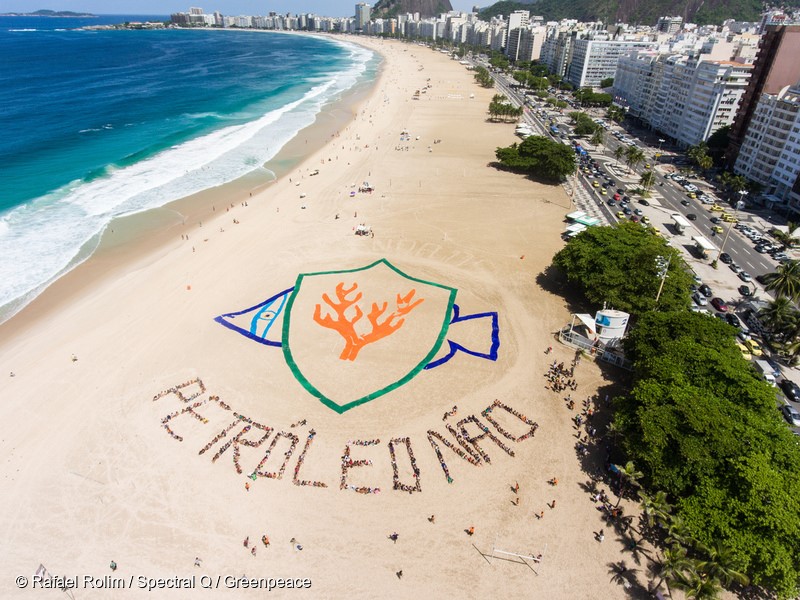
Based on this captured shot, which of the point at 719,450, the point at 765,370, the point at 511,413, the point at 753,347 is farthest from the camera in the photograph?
the point at 753,347

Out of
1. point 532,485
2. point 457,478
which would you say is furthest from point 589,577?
point 457,478

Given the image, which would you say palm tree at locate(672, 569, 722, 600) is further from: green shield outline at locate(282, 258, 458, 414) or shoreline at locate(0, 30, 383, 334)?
shoreline at locate(0, 30, 383, 334)

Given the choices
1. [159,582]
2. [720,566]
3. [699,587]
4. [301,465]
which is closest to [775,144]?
[720,566]

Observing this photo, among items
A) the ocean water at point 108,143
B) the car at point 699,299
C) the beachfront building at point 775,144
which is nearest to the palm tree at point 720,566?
the car at point 699,299

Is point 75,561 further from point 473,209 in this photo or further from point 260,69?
point 260,69

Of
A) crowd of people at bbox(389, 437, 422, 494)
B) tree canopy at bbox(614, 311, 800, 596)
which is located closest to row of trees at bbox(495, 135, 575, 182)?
tree canopy at bbox(614, 311, 800, 596)

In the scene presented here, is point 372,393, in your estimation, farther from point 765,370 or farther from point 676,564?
point 765,370

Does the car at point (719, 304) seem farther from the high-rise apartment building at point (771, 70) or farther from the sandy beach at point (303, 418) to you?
the high-rise apartment building at point (771, 70)
